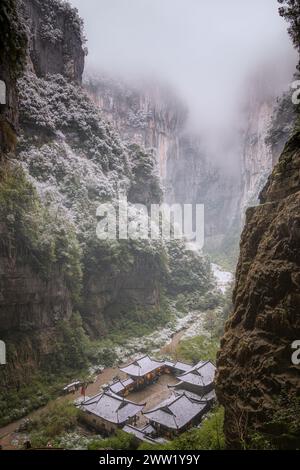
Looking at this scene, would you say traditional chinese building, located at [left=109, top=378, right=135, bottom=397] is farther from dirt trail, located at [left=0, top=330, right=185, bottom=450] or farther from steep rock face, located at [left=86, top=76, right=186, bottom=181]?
steep rock face, located at [left=86, top=76, right=186, bottom=181]

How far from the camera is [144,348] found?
65.0ft

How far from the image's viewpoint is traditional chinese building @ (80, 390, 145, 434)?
39.4ft

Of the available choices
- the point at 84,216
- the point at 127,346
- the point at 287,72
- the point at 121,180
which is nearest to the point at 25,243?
the point at 84,216

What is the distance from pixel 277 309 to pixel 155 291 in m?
18.5

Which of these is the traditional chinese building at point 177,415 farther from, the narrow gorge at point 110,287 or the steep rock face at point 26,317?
the steep rock face at point 26,317

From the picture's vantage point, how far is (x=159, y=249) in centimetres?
2555

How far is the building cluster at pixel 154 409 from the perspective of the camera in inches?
459

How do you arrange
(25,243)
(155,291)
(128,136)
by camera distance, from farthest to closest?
(128,136)
(155,291)
(25,243)

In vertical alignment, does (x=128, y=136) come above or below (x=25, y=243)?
above

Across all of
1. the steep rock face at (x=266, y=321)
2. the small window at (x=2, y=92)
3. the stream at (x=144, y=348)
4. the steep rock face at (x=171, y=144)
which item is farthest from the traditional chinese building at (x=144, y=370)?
the steep rock face at (x=171, y=144)

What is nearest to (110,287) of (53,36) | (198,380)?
(198,380)

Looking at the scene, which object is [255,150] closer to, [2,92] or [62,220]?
[62,220]

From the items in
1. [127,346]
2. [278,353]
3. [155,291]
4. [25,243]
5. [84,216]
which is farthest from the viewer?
[155,291]

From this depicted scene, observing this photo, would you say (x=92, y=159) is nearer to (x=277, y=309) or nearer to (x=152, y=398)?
(x=152, y=398)
